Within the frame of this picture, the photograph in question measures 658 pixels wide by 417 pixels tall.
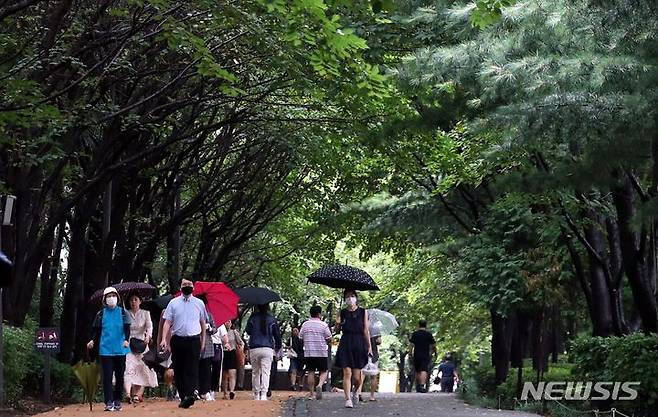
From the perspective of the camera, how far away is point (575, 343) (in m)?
17.1

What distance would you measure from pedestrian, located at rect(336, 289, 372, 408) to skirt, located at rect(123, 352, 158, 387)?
3.21 metres

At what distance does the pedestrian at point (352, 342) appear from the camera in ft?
58.1

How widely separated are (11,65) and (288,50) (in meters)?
3.65

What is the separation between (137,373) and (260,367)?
Result: 2.25 meters

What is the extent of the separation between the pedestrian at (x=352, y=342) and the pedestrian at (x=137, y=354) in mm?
3056

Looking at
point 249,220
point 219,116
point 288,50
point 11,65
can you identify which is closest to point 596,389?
point 288,50

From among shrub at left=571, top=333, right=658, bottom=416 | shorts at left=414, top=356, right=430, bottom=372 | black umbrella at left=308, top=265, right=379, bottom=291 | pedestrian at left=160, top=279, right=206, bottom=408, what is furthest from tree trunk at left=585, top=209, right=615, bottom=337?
shorts at left=414, top=356, right=430, bottom=372

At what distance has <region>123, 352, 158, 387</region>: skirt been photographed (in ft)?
61.0

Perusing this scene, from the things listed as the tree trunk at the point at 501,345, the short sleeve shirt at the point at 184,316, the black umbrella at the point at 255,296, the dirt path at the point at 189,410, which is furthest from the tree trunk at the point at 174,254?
the short sleeve shirt at the point at 184,316

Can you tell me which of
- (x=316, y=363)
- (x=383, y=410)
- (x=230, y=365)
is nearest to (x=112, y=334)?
(x=383, y=410)

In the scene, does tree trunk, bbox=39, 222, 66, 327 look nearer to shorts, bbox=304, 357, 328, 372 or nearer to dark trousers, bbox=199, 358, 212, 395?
dark trousers, bbox=199, 358, 212, 395

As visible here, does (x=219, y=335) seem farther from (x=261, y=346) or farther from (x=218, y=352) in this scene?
(x=261, y=346)

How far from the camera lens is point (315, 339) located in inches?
789

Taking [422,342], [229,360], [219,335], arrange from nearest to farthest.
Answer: [219,335] → [229,360] → [422,342]
